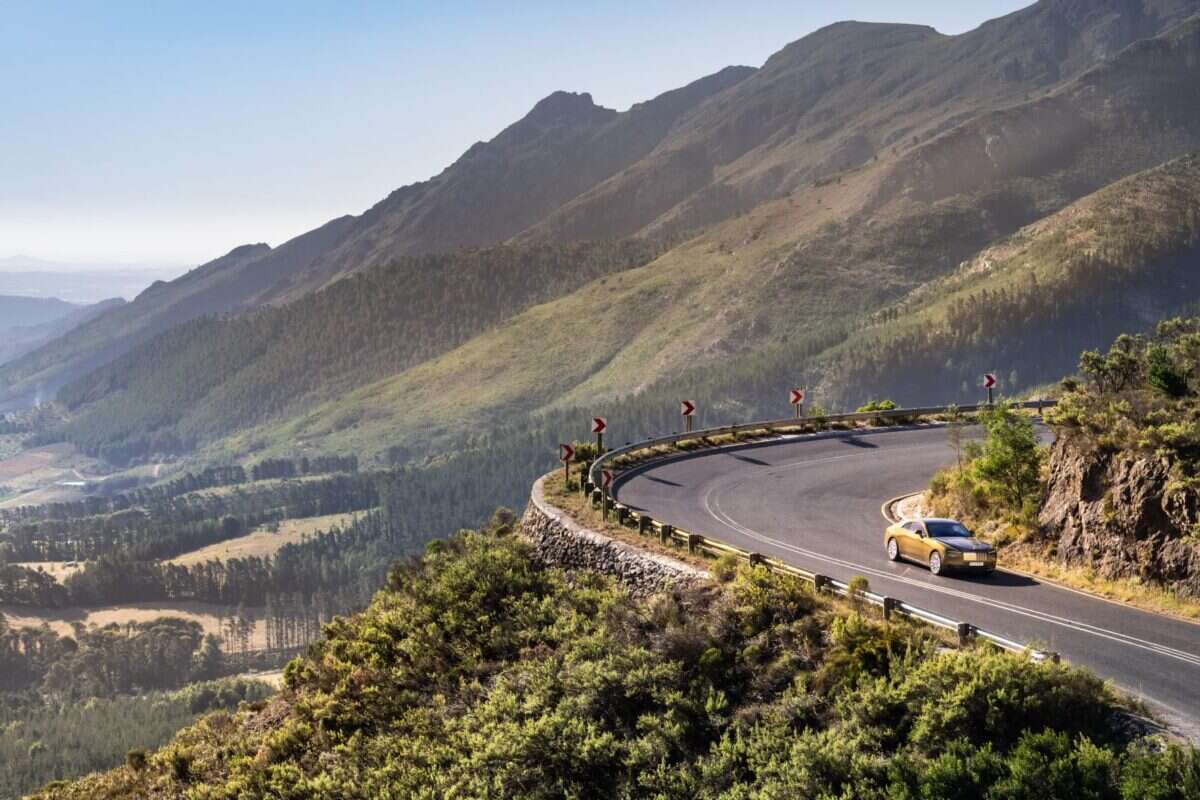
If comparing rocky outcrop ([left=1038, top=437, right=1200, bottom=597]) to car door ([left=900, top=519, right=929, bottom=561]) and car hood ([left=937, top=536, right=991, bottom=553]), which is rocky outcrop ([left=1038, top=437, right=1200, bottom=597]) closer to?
car hood ([left=937, top=536, right=991, bottom=553])

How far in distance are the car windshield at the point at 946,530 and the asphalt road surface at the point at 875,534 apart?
956mm

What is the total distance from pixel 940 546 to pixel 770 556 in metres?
4.21

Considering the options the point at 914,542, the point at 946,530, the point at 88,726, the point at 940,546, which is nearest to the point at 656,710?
the point at 940,546

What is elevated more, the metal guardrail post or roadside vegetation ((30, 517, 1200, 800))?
the metal guardrail post

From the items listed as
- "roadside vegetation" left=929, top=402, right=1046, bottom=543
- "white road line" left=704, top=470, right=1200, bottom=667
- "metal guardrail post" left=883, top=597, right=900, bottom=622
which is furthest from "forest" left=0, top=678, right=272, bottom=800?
"metal guardrail post" left=883, top=597, right=900, bottom=622

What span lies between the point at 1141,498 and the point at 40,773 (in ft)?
486

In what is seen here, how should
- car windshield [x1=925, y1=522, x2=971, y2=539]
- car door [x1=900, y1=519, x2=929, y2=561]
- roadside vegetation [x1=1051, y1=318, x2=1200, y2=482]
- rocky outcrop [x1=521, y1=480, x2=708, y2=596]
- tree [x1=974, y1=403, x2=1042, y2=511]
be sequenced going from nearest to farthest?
roadside vegetation [x1=1051, y1=318, x2=1200, y2=482] < rocky outcrop [x1=521, y1=480, x2=708, y2=596] < car door [x1=900, y1=519, x2=929, y2=561] < car windshield [x1=925, y1=522, x2=971, y2=539] < tree [x1=974, y1=403, x2=1042, y2=511]

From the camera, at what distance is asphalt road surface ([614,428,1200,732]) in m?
19.9

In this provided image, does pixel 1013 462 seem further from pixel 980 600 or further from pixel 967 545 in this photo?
pixel 980 600

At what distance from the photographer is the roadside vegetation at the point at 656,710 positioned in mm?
16578

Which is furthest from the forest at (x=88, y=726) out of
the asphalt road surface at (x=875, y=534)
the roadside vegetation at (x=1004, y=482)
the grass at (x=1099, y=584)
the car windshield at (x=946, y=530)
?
the grass at (x=1099, y=584)

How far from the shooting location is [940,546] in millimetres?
26656

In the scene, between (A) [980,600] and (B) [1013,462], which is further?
(B) [1013,462]

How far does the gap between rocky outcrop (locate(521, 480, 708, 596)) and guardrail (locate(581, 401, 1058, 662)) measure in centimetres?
103
